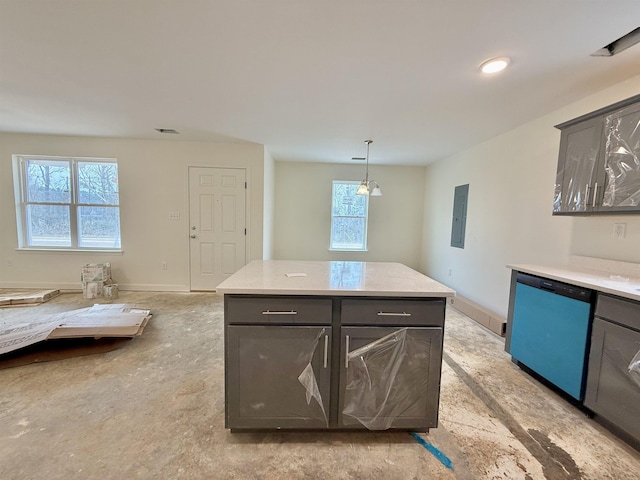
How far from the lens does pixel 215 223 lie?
417cm

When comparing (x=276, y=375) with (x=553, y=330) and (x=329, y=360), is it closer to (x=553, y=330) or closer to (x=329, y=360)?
(x=329, y=360)

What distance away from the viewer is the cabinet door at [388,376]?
144cm

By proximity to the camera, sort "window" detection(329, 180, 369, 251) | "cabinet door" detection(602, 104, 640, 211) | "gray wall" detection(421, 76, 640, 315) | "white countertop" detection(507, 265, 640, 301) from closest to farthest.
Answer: "white countertop" detection(507, 265, 640, 301), "cabinet door" detection(602, 104, 640, 211), "gray wall" detection(421, 76, 640, 315), "window" detection(329, 180, 369, 251)

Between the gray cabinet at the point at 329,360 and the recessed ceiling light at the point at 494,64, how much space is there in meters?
1.67

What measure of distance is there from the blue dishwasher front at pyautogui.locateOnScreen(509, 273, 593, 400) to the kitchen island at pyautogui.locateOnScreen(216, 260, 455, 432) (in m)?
1.08

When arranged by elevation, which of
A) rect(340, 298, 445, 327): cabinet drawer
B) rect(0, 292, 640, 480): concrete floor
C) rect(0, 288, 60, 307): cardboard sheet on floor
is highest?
rect(340, 298, 445, 327): cabinet drawer

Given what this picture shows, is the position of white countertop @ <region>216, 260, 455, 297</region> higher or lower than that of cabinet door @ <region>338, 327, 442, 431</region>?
higher

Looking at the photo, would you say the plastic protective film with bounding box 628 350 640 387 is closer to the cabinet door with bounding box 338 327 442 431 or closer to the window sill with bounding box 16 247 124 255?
the cabinet door with bounding box 338 327 442 431

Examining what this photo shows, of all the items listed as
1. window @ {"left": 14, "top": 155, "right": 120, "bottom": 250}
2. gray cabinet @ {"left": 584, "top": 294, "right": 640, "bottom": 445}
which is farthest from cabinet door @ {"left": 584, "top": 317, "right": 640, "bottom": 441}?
window @ {"left": 14, "top": 155, "right": 120, "bottom": 250}

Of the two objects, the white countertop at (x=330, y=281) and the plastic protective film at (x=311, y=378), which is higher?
the white countertop at (x=330, y=281)

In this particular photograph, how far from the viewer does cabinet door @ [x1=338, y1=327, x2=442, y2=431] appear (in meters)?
1.44

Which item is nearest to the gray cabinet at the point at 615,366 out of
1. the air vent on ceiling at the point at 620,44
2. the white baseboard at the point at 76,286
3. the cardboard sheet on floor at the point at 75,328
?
the air vent on ceiling at the point at 620,44

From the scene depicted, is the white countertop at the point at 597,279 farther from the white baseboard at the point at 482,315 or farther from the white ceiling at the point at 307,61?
the white ceiling at the point at 307,61

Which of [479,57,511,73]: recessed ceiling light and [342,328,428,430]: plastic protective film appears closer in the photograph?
[342,328,428,430]: plastic protective film
